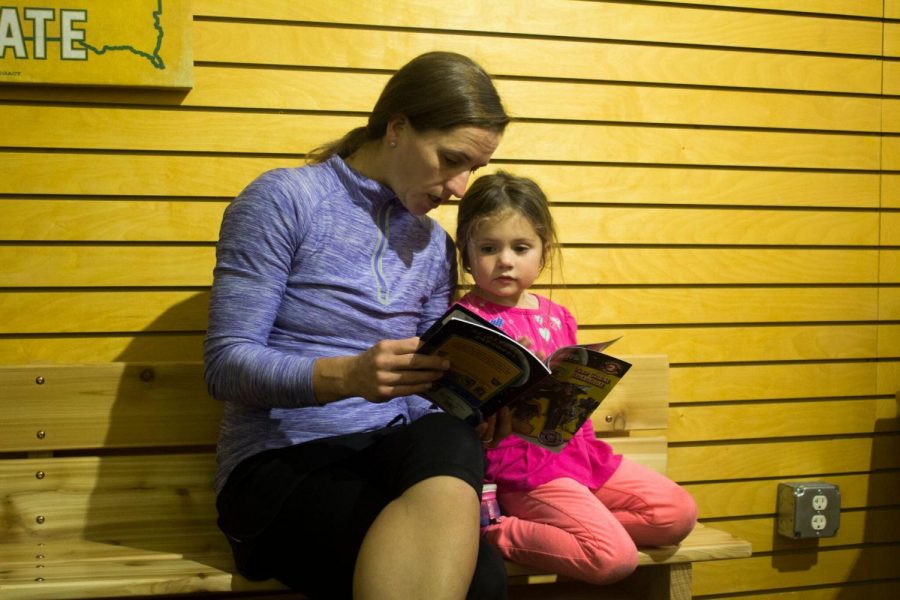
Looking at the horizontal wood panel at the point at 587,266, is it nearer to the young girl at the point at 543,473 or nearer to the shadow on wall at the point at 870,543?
the young girl at the point at 543,473

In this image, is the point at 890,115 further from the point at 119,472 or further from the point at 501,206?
the point at 119,472

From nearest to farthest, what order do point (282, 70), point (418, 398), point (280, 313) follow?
point (280, 313), point (418, 398), point (282, 70)

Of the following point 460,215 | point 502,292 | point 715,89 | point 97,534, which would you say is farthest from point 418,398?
point 715,89

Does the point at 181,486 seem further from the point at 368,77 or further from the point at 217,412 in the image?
the point at 368,77

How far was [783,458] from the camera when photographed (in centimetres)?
329

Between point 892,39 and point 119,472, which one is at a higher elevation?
point 892,39

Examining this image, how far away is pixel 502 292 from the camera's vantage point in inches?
97.8

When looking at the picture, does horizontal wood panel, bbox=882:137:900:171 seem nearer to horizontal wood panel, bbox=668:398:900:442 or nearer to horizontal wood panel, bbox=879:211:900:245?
horizontal wood panel, bbox=879:211:900:245

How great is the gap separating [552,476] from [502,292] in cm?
50

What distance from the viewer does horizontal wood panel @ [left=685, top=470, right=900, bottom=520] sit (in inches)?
126

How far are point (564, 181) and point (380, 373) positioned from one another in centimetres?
145

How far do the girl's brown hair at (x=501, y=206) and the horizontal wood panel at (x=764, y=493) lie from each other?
1.20m

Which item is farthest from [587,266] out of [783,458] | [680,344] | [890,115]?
[890,115]

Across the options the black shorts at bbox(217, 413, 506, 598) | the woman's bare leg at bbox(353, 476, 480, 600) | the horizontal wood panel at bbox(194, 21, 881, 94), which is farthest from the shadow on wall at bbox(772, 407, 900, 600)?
the woman's bare leg at bbox(353, 476, 480, 600)
